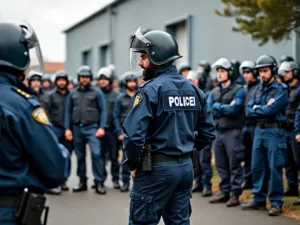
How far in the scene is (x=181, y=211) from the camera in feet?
15.9

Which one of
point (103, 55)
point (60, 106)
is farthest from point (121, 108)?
point (103, 55)

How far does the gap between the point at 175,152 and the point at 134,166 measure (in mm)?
377

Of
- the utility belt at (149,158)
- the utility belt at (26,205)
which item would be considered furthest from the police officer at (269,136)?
the utility belt at (26,205)

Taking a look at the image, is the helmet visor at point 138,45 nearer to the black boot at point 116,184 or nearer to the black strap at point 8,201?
the black strap at point 8,201

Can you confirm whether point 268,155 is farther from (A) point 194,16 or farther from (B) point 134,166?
(A) point 194,16

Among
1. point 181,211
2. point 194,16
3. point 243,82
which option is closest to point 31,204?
point 181,211

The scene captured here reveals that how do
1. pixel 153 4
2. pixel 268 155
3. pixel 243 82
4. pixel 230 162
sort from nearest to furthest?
pixel 268 155 → pixel 230 162 → pixel 243 82 → pixel 153 4

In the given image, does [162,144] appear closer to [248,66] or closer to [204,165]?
[204,165]

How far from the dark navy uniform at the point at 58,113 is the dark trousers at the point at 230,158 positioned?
3.34 metres

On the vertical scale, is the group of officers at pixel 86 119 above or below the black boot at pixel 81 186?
above

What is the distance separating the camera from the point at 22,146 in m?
3.39

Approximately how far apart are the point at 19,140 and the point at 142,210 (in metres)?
1.62

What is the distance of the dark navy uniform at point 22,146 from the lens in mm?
3336

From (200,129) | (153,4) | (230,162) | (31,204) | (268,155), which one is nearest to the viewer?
(31,204)
